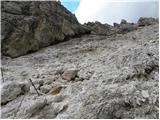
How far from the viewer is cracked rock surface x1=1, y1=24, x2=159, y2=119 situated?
24.7 feet

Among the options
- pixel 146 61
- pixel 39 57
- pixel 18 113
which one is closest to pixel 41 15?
pixel 39 57

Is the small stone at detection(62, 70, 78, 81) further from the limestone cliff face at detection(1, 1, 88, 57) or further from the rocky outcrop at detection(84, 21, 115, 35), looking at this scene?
the rocky outcrop at detection(84, 21, 115, 35)

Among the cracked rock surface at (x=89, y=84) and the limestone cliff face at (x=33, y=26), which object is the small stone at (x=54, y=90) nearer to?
the cracked rock surface at (x=89, y=84)

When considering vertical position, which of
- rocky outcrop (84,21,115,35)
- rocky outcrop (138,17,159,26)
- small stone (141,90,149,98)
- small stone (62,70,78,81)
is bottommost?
small stone (141,90,149,98)

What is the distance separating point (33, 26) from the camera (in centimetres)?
1472

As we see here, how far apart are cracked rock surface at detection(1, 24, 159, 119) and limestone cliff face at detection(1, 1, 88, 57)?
3.05ft

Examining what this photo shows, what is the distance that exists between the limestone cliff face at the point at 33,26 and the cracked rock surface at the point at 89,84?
0.93 meters

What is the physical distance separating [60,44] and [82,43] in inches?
39.5

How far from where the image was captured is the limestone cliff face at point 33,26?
14.0m

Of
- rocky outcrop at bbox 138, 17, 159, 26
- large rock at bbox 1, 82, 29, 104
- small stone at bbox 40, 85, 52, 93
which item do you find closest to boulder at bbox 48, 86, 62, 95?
small stone at bbox 40, 85, 52, 93

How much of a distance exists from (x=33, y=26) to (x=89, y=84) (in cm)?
658

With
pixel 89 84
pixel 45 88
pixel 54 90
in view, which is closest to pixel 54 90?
pixel 54 90

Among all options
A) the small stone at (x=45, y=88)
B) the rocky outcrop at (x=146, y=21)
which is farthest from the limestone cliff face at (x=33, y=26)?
the small stone at (x=45, y=88)

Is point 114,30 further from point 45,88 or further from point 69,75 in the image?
point 45,88
